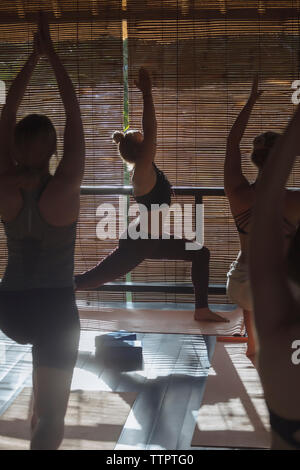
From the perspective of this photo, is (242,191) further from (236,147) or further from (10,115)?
(10,115)

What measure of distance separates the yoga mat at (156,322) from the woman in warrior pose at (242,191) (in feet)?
3.20

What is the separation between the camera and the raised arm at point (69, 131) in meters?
1.87

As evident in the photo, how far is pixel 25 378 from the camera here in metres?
3.51

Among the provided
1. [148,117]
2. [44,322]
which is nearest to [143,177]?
[148,117]

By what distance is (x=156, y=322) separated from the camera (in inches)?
182

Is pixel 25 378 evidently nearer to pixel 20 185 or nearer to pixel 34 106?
pixel 20 185

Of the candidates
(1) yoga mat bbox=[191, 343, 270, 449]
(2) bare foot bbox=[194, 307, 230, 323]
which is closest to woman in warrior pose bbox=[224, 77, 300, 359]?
(1) yoga mat bbox=[191, 343, 270, 449]

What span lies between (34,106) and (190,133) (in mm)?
1235

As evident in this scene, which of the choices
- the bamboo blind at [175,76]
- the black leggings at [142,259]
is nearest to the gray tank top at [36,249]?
the black leggings at [142,259]

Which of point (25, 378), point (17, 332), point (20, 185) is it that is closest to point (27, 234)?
point (20, 185)

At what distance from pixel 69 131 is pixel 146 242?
2336 millimetres

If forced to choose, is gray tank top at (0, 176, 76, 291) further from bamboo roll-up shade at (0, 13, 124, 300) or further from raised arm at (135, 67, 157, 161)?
bamboo roll-up shade at (0, 13, 124, 300)

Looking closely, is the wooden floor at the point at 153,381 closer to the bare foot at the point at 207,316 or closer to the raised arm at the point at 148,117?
the bare foot at the point at 207,316

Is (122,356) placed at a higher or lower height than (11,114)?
lower
